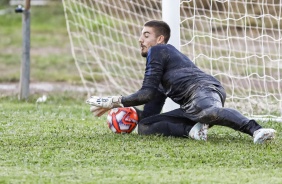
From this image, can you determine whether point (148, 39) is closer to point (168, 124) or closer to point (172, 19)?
point (172, 19)

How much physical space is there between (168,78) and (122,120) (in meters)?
0.55

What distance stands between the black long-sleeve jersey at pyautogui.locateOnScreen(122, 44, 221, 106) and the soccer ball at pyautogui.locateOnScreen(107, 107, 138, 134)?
24cm

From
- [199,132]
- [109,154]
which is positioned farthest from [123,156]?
[199,132]

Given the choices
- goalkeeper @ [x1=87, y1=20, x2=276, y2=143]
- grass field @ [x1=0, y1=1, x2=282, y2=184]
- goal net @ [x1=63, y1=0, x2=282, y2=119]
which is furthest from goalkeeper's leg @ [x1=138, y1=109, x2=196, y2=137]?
goal net @ [x1=63, y1=0, x2=282, y2=119]

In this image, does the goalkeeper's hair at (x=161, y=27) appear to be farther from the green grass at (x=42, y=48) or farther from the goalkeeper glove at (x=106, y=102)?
the green grass at (x=42, y=48)

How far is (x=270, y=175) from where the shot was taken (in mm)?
5023

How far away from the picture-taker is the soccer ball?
22.3ft

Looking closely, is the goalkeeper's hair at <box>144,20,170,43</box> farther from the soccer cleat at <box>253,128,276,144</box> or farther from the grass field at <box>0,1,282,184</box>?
the soccer cleat at <box>253,128,276,144</box>

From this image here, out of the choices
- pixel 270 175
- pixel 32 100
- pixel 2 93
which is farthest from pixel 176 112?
pixel 2 93

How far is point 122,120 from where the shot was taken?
680cm

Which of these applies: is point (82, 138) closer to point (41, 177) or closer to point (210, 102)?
point (210, 102)

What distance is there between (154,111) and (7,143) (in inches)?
57.7

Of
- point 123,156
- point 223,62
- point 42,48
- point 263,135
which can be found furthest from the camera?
point 42,48

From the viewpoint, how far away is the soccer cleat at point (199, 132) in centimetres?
645
